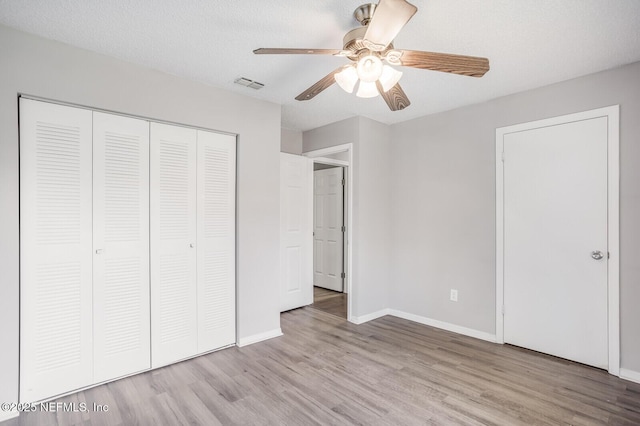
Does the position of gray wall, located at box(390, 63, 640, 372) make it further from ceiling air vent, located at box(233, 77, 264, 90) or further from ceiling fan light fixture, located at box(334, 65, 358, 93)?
ceiling fan light fixture, located at box(334, 65, 358, 93)

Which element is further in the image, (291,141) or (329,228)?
(329,228)

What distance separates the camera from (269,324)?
129 inches

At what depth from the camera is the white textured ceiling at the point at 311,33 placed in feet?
5.88

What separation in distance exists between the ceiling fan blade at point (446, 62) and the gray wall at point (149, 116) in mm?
1783

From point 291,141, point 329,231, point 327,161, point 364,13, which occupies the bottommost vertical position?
point 329,231

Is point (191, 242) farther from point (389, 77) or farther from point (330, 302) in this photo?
point (330, 302)

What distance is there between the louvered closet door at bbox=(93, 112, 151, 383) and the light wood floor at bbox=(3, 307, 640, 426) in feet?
0.81

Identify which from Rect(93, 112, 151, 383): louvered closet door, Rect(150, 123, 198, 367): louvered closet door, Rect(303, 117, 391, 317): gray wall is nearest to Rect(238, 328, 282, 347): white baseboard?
Rect(150, 123, 198, 367): louvered closet door

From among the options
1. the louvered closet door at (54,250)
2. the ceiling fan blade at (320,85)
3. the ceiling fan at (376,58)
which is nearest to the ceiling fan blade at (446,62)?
the ceiling fan at (376,58)

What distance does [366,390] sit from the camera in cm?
231

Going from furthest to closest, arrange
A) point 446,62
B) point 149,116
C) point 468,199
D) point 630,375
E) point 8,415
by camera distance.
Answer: point 468,199 → point 149,116 → point 630,375 → point 8,415 → point 446,62

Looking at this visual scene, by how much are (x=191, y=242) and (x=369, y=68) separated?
6.68ft

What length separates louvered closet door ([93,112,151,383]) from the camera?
235 centimetres

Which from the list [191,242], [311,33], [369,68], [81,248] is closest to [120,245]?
[81,248]
